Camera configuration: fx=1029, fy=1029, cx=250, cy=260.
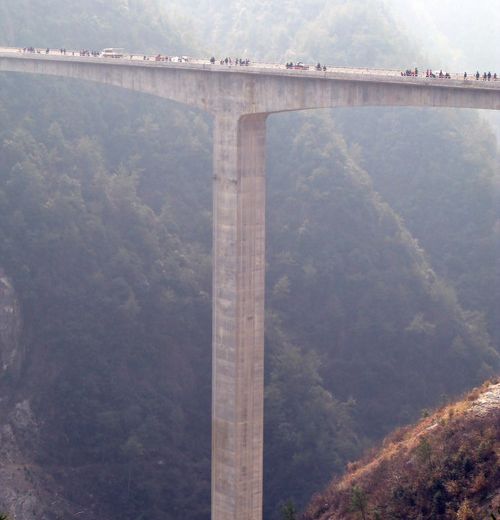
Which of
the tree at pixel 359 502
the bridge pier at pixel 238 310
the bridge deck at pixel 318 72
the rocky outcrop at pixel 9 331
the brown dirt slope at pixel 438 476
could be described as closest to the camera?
the brown dirt slope at pixel 438 476

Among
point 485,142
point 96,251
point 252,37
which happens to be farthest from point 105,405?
point 252,37

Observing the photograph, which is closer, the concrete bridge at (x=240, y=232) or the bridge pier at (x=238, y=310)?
the concrete bridge at (x=240, y=232)

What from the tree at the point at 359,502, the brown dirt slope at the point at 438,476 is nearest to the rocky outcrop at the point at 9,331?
the brown dirt slope at the point at 438,476

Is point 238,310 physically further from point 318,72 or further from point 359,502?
point 318,72

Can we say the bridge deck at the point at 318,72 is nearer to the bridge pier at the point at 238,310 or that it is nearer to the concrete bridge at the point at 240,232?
the concrete bridge at the point at 240,232

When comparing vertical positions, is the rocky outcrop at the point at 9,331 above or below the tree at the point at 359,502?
above

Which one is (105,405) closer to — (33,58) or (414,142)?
(33,58)

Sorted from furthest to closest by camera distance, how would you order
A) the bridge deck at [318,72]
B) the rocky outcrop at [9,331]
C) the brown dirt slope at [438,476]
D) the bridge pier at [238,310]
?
the rocky outcrop at [9,331], the bridge pier at [238,310], the bridge deck at [318,72], the brown dirt slope at [438,476]
